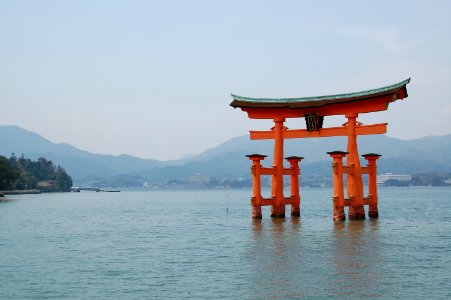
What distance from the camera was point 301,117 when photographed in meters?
33.9

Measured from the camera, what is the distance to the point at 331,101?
3173 centimetres

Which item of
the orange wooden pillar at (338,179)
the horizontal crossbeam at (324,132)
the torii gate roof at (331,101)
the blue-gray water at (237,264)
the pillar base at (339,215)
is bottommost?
the blue-gray water at (237,264)

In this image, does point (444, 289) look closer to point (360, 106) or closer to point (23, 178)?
point (360, 106)

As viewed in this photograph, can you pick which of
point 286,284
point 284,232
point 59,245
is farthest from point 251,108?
point 286,284

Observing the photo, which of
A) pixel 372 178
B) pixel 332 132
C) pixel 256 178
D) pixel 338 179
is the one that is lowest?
pixel 338 179

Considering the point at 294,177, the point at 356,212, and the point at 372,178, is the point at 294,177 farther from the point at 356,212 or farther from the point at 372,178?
the point at 356,212

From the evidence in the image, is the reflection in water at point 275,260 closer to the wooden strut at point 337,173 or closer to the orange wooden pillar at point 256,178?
the orange wooden pillar at point 256,178

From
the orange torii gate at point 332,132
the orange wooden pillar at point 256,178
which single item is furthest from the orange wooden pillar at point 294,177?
the orange wooden pillar at point 256,178

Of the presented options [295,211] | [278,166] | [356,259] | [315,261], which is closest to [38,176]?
[295,211]

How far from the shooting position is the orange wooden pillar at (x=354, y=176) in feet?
102

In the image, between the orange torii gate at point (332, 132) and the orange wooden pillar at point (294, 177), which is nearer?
the orange torii gate at point (332, 132)

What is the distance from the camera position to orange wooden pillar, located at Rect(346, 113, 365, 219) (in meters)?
31.0

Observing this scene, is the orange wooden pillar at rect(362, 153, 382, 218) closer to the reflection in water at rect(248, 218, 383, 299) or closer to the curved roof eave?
the reflection in water at rect(248, 218, 383, 299)

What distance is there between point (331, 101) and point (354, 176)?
4.21 meters
